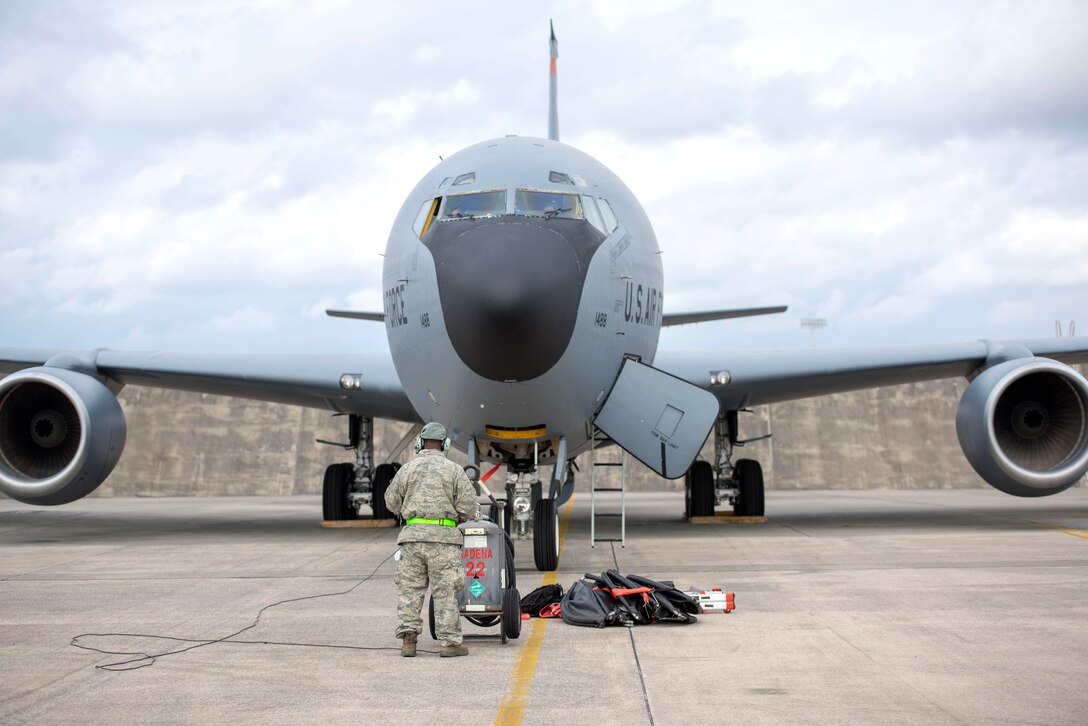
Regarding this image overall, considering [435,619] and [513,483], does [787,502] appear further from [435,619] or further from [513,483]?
[435,619]

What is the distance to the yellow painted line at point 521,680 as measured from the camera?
489 cm

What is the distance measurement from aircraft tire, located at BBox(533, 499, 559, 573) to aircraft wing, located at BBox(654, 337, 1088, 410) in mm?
4780

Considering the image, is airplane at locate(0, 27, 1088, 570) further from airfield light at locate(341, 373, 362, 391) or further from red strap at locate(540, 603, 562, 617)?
red strap at locate(540, 603, 562, 617)

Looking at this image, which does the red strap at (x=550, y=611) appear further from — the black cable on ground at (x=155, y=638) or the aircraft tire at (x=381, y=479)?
the aircraft tire at (x=381, y=479)

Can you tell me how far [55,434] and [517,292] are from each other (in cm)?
798

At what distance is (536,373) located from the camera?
9.95 m

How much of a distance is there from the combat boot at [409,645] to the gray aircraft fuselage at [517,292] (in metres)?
3.52

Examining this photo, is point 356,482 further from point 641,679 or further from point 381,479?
point 641,679

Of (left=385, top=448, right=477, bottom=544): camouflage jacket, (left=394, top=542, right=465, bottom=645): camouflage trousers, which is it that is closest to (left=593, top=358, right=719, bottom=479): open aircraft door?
(left=385, top=448, right=477, bottom=544): camouflage jacket

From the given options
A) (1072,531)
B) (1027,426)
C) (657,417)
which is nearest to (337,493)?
(657,417)

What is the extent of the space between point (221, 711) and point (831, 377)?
1149cm

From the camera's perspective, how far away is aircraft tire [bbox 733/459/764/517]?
16172mm

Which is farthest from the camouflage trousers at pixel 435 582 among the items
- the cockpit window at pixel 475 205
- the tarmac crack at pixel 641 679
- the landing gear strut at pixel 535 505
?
the cockpit window at pixel 475 205

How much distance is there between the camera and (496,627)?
24.7 feet
